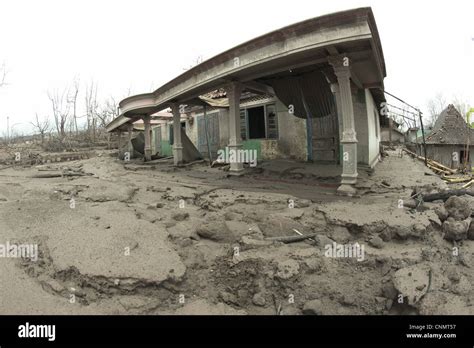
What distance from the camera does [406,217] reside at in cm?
415

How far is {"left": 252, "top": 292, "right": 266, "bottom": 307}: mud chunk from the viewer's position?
2.72 metres

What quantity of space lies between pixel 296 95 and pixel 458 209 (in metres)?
6.95

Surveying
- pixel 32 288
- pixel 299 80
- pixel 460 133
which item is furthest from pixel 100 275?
pixel 460 133

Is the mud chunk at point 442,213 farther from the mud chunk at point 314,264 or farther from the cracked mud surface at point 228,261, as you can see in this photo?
the mud chunk at point 314,264

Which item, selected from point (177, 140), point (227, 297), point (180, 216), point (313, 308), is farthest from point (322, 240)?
point (177, 140)

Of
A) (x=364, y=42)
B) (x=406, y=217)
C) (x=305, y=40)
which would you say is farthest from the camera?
(x=305, y=40)

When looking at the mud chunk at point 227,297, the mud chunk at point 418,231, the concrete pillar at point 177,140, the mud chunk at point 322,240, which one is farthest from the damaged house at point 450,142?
the mud chunk at point 227,297

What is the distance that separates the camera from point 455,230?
146 inches

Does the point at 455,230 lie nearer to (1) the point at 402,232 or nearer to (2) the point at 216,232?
(1) the point at 402,232

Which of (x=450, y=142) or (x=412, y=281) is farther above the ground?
(x=450, y=142)

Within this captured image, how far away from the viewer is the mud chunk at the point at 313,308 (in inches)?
102

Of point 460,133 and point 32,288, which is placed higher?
point 460,133

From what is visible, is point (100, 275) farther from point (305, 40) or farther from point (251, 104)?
point (251, 104)

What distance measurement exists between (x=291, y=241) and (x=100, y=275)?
2.45m
